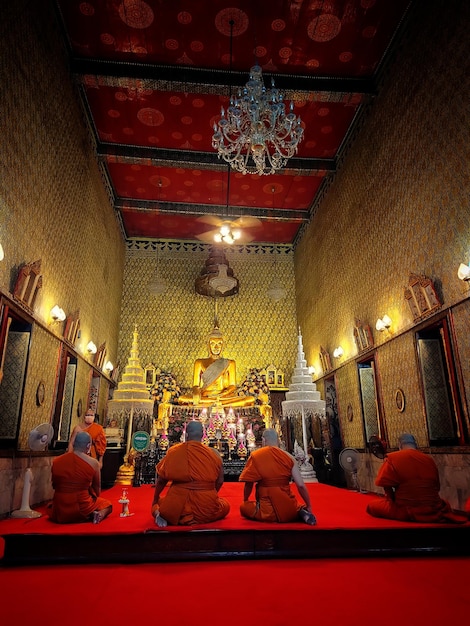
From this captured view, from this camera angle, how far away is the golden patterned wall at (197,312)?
38.9 feet

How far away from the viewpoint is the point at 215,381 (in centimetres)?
1095

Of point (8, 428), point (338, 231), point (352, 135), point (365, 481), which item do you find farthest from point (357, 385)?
point (8, 428)

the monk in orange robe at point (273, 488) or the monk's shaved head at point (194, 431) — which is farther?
the monk's shaved head at point (194, 431)

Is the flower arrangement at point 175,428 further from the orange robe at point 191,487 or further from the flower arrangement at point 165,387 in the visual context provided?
the orange robe at point 191,487

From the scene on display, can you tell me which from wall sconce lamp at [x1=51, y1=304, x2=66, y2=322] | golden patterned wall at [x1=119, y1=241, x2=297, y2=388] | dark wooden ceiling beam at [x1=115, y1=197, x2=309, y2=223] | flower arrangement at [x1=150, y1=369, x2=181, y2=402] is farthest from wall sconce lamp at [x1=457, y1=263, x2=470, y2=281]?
flower arrangement at [x1=150, y1=369, x2=181, y2=402]

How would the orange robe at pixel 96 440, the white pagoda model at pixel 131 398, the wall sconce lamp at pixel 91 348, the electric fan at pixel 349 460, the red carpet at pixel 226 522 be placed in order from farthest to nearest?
the wall sconce lamp at pixel 91 348 → the white pagoda model at pixel 131 398 → the electric fan at pixel 349 460 → the orange robe at pixel 96 440 → the red carpet at pixel 226 522

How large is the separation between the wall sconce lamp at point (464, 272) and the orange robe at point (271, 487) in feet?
8.63

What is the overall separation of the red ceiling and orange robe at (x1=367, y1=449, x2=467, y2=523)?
20.1ft

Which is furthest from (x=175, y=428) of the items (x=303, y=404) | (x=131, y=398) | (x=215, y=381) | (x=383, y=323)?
(x=383, y=323)

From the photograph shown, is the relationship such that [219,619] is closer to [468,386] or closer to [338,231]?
[468,386]

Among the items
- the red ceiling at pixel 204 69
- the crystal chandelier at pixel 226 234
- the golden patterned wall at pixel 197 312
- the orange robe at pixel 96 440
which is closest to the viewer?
the red ceiling at pixel 204 69

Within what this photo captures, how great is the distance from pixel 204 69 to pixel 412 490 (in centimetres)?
685

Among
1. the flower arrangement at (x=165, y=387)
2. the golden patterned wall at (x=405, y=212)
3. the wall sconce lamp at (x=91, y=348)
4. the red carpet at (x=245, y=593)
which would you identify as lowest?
the red carpet at (x=245, y=593)

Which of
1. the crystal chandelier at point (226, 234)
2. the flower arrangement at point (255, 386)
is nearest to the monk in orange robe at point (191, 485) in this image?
the crystal chandelier at point (226, 234)
